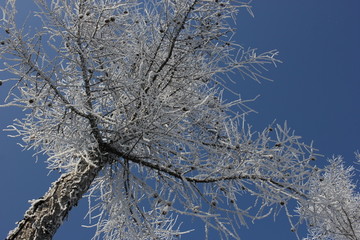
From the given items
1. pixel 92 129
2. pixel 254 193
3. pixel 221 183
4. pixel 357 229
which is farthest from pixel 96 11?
pixel 357 229

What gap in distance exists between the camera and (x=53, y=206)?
279 cm

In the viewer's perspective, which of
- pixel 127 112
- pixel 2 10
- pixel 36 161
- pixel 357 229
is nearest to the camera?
pixel 2 10

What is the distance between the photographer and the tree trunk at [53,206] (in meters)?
2.63

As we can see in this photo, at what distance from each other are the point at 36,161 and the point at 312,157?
2704 millimetres

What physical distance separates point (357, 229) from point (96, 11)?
21.6 feet

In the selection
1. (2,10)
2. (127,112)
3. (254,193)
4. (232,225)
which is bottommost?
(232,225)

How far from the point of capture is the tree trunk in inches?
104

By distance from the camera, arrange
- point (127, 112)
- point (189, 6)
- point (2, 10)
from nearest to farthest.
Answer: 1. point (2, 10)
2. point (127, 112)
3. point (189, 6)

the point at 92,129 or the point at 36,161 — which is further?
the point at 36,161

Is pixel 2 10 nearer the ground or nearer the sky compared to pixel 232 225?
nearer the sky

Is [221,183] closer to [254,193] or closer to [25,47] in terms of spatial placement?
[254,193]

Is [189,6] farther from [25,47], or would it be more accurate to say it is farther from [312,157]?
[312,157]

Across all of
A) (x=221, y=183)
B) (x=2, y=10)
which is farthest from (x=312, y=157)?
(x=2, y=10)

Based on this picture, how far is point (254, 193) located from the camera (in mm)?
2844
